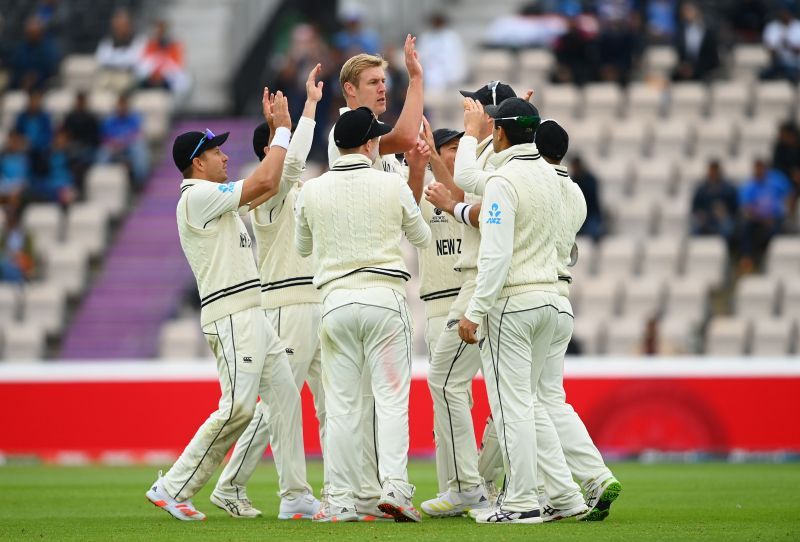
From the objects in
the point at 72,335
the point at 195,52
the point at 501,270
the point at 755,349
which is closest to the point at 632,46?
the point at 755,349

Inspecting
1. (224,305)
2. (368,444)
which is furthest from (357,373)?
(224,305)

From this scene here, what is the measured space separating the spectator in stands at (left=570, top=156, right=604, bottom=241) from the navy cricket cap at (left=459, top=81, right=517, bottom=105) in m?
8.71

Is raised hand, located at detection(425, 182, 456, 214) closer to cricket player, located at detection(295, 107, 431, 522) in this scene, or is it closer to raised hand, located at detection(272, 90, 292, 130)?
cricket player, located at detection(295, 107, 431, 522)

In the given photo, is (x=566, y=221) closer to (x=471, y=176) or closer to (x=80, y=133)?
Answer: (x=471, y=176)

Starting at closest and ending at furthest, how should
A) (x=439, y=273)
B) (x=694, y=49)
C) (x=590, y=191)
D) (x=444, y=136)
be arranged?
(x=439, y=273) < (x=444, y=136) < (x=590, y=191) < (x=694, y=49)

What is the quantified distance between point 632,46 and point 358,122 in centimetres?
1368

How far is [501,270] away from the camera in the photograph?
9055 millimetres

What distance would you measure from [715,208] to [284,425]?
10751mm

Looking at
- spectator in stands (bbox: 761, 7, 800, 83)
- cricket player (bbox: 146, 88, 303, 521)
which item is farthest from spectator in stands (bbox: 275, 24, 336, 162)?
cricket player (bbox: 146, 88, 303, 521)

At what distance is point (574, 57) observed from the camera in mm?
22281

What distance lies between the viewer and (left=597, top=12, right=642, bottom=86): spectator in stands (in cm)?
2212

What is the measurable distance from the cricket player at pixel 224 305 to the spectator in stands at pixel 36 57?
15.1 metres

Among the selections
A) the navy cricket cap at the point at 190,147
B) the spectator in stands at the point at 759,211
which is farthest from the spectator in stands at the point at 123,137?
the navy cricket cap at the point at 190,147

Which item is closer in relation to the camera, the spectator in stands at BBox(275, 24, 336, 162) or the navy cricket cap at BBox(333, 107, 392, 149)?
the navy cricket cap at BBox(333, 107, 392, 149)
